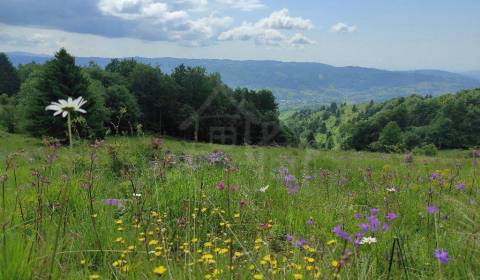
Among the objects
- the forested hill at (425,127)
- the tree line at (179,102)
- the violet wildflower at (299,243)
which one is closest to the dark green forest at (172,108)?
the tree line at (179,102)

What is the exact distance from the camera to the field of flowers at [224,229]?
A: 8.68 ft

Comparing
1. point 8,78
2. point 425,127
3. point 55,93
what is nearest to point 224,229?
point 55,93

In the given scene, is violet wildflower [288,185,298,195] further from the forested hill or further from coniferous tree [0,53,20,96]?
coniferous tree [0,53,20,96]

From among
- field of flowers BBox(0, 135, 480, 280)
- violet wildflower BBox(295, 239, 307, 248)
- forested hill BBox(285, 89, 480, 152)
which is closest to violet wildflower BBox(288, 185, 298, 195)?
field of flowers BBox(0, 135, 480, 280)

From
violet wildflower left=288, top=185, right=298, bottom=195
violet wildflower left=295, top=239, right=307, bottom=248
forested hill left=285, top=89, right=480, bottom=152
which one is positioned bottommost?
forested hill left=285, top=89, right=480, bottom=152

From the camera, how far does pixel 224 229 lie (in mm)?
4242

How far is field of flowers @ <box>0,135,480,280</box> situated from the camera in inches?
104

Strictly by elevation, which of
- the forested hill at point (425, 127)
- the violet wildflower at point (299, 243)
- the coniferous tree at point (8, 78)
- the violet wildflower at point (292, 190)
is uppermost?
the violet wildflower at point (299, 243)

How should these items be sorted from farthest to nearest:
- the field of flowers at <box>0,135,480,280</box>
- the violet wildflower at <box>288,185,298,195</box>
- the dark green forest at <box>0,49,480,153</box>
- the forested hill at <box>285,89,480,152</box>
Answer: the forested hill at <box>285,89,480,152</box>, the dark green forest at <box>0,49,480,153</box>, the violet wildflower at <box>288,185,298,195</box>, the field of flowers at <box>0,135,480,280</box>

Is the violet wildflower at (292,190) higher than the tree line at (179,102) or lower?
higher

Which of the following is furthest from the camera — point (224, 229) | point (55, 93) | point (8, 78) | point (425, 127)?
point (425, 127)

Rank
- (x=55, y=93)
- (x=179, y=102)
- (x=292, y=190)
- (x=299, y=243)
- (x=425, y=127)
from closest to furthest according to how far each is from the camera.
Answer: (x=299, y=243), (x=292, y=190), (x=55, y=93), (x=179, y=102), (x=425, y=127)

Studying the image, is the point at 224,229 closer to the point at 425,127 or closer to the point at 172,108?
the point at 172,108

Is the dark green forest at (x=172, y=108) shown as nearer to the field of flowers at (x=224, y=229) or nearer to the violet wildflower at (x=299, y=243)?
the field of flowers at (x=224, y=229)
